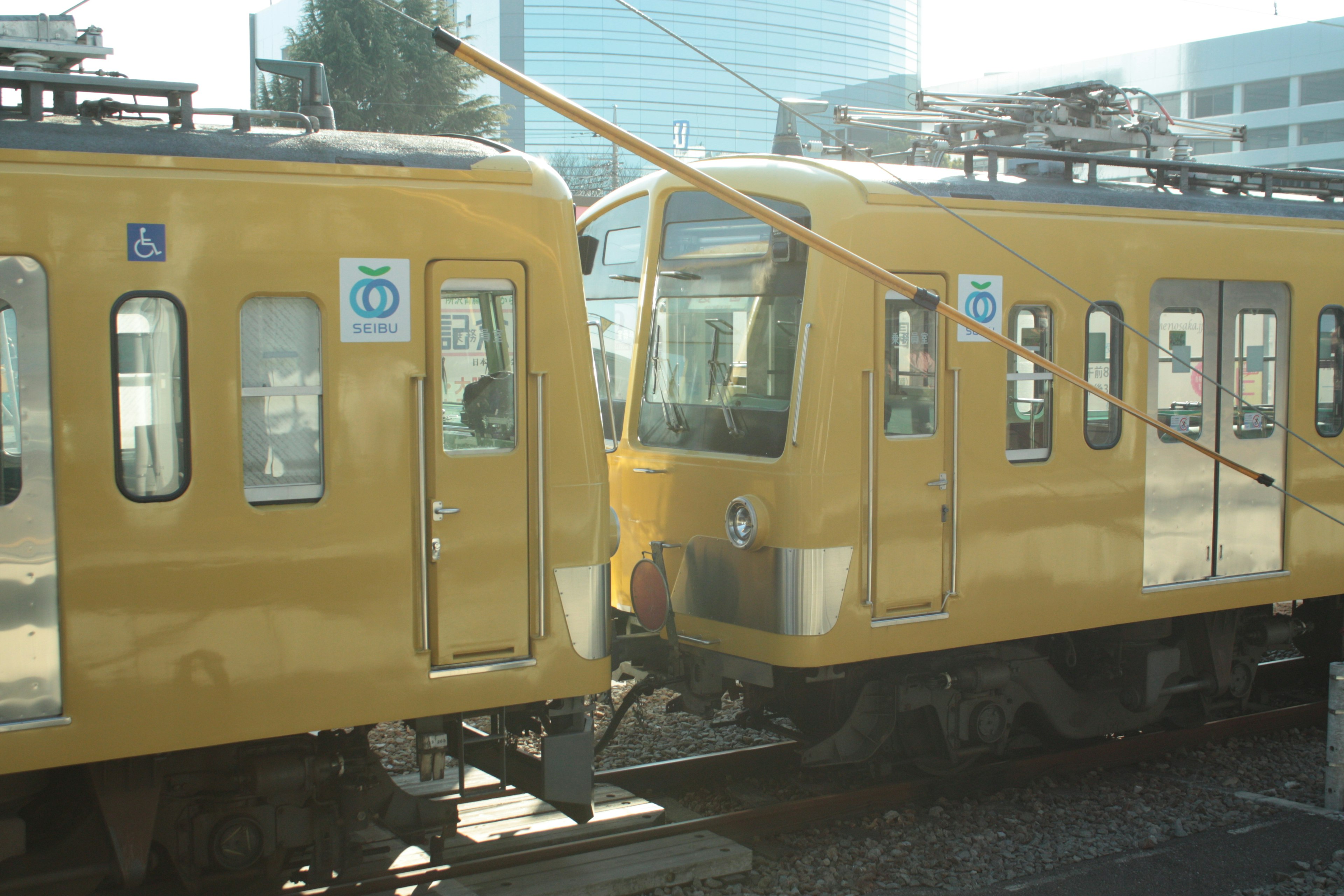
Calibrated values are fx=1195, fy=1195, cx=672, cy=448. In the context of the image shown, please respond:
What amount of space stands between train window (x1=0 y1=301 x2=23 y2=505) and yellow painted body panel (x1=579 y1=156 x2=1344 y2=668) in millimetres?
3282

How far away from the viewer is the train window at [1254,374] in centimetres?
730

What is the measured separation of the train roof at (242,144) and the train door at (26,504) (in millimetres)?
534

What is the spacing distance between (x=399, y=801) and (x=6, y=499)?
79.6 inches

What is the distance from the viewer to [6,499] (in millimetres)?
4016

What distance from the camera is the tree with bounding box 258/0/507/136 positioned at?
3066cm

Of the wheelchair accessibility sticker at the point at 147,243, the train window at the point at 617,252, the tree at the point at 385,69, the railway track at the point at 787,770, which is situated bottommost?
the railway track at the point at 787,770

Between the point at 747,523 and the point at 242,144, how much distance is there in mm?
2898

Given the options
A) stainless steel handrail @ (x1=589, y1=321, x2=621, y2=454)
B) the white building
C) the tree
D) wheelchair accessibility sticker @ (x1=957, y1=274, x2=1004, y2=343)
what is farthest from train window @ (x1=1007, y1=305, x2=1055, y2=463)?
the white building

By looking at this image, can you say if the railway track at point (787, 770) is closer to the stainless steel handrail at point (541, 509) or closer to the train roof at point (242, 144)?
the stainless steel handrail at point (541, 509)

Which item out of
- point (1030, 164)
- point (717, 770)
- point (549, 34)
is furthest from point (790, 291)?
point (549, 34)

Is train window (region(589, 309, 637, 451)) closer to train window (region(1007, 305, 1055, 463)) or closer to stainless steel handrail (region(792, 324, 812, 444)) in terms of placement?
stainless steel handrail (region(792, 324, 812, 444))

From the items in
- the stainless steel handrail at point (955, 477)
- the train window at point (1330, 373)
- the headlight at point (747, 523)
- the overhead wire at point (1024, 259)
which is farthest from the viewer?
the train window at point (1330, 373)

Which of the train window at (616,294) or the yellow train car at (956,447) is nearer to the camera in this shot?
the yellow train car at (956,447)

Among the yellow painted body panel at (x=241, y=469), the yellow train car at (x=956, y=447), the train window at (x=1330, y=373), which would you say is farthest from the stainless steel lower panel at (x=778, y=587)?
the train window at (x=1330, y=373)
